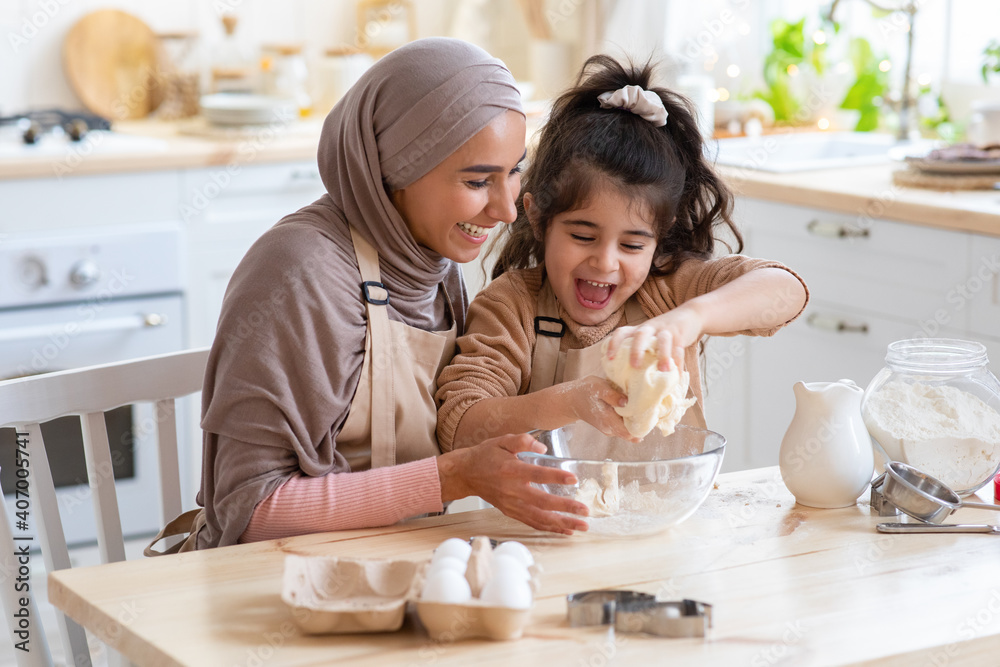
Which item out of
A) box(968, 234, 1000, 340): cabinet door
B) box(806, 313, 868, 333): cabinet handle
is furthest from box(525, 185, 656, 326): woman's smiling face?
box(806, 313, 868, 333): cabinet handle

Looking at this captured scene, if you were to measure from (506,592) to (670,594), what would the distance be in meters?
0.18

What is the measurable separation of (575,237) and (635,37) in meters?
2.36

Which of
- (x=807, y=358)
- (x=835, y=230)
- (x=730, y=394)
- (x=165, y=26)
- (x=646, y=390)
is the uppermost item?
(x=165, y=26)

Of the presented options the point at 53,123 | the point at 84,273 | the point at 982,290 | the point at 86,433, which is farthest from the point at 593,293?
the point at 53,123

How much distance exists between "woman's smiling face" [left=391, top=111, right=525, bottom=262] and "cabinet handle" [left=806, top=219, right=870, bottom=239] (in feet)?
4.12

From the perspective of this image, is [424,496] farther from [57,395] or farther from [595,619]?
[57,395]

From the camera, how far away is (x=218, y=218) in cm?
289

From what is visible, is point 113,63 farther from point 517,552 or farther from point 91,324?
point 517,552

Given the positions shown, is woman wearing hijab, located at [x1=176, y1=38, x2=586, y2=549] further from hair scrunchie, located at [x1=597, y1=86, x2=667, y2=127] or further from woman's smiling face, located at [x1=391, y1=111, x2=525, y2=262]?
hair scrunchie, located at [x1=597, y1=86, x2=667, y2=127]

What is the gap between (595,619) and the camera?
911 millimetres

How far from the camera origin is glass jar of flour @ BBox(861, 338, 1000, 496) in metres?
1.21

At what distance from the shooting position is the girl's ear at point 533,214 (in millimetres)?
1478

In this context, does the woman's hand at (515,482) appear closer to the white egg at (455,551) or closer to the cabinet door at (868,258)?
the white egg at (455,551)

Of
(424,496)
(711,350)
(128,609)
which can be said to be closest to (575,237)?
(424,496)
